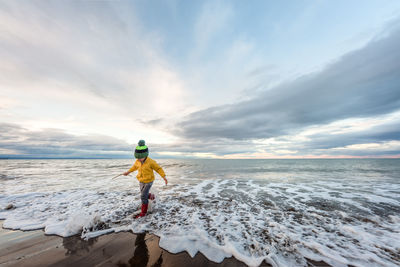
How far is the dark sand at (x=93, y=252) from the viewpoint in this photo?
3.19 m

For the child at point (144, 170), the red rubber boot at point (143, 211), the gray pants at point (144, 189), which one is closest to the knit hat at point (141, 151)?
the child at point (144, 170)

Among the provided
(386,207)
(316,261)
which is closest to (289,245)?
(316,261)

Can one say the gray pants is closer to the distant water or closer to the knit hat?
the distant water

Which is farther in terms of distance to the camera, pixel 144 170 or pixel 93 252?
pixel 144 170

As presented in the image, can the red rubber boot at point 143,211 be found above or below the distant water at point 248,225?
above

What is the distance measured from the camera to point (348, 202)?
848 centimetres

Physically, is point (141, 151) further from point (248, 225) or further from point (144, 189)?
point (248, 225)

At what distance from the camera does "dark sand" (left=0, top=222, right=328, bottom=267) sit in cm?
319

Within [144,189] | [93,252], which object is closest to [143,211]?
[144,189]

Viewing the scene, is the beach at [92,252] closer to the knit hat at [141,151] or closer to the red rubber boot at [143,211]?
the red rubber boot at [143,211]

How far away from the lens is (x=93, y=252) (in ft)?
11.5

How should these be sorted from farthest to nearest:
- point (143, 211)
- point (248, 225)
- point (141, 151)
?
1. point (143, 211)
2. point (141, 151)
3. point (248, 225)

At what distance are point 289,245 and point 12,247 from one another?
7.19 meters

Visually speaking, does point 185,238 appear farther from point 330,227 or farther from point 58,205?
point 58,205
